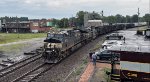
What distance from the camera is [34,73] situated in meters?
27.2

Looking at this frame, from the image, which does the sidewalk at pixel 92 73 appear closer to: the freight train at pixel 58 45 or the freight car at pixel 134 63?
the freight car at pixel 134 63

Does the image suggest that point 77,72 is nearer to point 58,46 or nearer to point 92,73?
point 92,73

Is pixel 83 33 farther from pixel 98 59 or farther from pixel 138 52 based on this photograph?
pixel 138 52

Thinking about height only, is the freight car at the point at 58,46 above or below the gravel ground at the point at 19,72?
above

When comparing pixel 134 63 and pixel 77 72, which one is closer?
pixel 134 63

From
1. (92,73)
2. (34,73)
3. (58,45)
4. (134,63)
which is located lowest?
(34,73)

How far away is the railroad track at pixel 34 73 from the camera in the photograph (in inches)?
958

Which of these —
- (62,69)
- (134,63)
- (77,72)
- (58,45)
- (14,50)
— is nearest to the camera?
(134,63)

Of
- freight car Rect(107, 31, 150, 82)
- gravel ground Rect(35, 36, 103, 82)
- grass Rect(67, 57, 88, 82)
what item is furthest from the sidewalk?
freight car Rect(107, 31, 150, 82)

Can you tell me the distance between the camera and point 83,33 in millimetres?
48656

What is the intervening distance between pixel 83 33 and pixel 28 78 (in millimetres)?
24600

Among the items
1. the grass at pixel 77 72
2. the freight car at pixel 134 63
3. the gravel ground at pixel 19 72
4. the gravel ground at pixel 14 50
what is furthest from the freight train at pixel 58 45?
the freight car at pixel 134 63

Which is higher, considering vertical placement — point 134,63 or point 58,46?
point 134,63

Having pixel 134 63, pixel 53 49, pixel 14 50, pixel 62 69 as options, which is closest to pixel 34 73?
pixel 62 69
